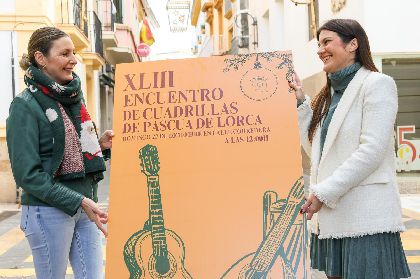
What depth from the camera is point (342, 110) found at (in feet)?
8.24

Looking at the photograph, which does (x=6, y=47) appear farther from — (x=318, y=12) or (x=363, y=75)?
(x=363, y=75)

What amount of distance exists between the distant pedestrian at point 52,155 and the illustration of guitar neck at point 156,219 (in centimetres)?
26

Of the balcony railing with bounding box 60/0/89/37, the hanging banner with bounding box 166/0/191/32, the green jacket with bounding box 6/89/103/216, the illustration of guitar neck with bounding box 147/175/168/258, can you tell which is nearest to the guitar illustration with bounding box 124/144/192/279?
the illustration of guitar neck with bounding box 147/175/168/258

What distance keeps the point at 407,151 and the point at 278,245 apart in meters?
8.85

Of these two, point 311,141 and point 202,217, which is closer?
point 202,217

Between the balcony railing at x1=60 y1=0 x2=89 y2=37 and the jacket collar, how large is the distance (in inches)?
464

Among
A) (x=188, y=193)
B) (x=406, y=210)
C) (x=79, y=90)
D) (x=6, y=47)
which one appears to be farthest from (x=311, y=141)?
(x=6, y=47)

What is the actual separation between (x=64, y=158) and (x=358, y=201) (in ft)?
4.25

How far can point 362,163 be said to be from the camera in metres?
2.39

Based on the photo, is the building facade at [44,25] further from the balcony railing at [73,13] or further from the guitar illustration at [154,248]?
the guitar illustration at [154,248]

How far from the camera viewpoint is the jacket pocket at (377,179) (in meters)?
2.45

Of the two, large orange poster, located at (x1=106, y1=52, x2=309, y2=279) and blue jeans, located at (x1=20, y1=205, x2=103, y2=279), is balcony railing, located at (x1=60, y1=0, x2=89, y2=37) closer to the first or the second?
blue jeans, located at (x1=20, y1=205, x2=103, y2=279)

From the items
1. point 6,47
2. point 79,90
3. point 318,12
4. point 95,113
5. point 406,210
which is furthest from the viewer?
→ point 95,113

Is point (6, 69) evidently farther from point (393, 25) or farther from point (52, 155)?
point (52, 155)
